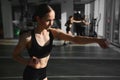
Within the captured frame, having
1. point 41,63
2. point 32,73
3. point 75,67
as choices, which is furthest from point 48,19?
point 75,67

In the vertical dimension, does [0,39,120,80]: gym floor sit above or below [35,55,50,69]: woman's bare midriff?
below

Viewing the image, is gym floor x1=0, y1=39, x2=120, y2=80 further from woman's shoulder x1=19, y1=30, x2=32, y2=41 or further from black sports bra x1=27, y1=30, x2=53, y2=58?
woman's shoulder x1=19, y1=30, x2=32, y2=41

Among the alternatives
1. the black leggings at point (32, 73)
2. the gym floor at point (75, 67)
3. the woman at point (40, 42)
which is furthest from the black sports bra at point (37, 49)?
the gym floor at point (75, 67)

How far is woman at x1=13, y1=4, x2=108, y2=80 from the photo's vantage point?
7.09 feet

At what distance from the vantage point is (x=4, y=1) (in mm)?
13891

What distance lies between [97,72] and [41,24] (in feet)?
15.1

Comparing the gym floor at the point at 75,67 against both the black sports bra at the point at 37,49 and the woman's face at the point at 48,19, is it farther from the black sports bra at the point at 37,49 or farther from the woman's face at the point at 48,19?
the woman's face at the point at 48,19

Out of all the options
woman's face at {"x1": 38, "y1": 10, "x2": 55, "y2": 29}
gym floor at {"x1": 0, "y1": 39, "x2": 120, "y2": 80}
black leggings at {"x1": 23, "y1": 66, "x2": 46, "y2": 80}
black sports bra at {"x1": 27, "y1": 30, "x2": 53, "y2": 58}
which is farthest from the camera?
gym floor at {"x1": 0, "y1": 39, "x2": 120, "y2": 80}

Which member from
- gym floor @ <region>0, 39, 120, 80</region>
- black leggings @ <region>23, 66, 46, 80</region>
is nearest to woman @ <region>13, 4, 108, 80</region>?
black leggings @ <region>23, 66, 46, 80</region>

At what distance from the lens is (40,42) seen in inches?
90.9

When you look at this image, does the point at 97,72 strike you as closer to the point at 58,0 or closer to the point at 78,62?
the point at 78,62

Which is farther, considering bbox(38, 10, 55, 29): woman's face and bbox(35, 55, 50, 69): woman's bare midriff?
bbox(35, 55, 50, 69): woman's bare midriff

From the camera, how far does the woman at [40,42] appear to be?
85.1 inches

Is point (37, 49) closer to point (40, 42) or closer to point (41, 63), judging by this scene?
point (40, 42)
